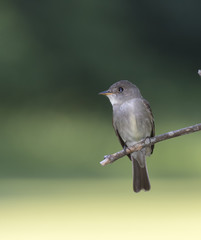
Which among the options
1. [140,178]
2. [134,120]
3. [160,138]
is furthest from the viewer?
[134,120]

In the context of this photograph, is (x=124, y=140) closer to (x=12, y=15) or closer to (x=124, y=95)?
(x=124, y=95)

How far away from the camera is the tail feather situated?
402 centimetres

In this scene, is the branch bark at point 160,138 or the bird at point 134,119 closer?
the branch bark at point 160,138

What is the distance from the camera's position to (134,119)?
4723 millimetres

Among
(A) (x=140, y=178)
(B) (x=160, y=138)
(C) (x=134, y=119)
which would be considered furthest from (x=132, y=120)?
(B) (x=160, y=138)

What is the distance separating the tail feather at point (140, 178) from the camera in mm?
4018

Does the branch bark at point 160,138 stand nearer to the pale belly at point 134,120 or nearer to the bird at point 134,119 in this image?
the bird at point 134,119

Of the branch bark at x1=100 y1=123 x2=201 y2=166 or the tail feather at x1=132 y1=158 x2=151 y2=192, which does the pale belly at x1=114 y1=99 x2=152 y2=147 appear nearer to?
the tail feather at x1=132 y1=158 x2=151 y2=192

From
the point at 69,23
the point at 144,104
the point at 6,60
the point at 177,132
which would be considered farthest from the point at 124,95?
the point at 69,23

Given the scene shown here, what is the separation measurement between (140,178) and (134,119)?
1.83ft

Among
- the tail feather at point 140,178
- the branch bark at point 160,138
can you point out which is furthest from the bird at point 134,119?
the branch bark at point 160,138

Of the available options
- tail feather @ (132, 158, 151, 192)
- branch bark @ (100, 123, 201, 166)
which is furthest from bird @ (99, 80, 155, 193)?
branch bark @ (100, 123, 201, 166)

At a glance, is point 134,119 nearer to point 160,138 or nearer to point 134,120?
point 134,120

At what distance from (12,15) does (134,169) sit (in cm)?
1939
